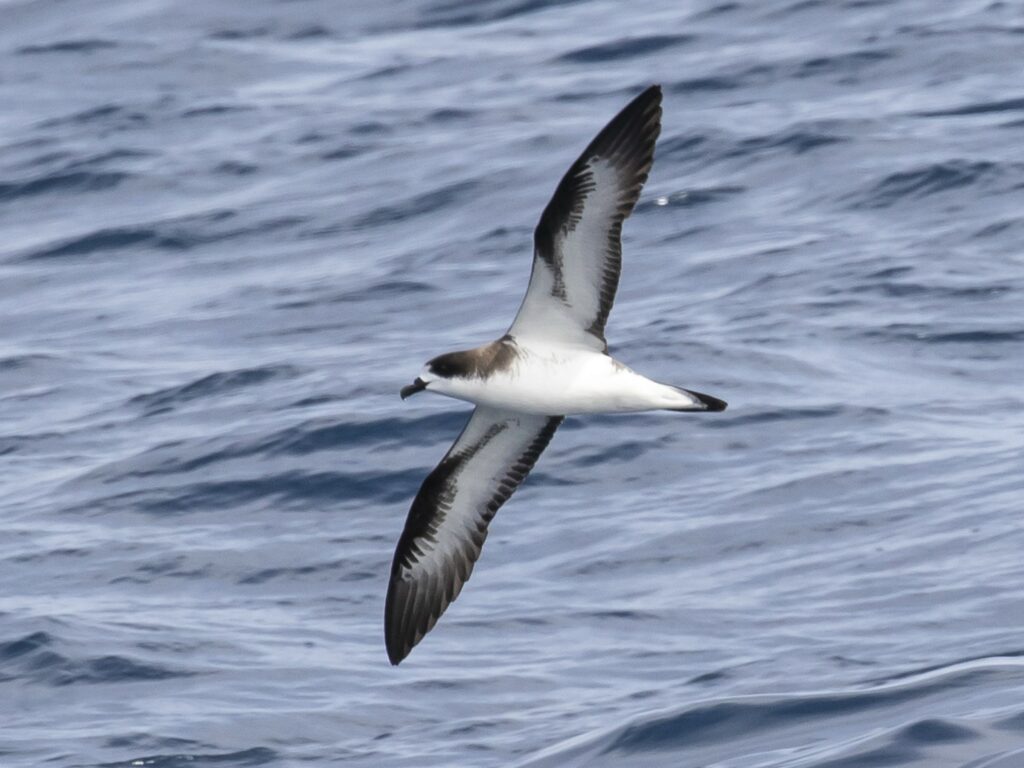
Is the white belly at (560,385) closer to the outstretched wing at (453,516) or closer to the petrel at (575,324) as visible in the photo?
the petrel at (575,324)

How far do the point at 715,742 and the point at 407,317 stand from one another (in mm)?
6542

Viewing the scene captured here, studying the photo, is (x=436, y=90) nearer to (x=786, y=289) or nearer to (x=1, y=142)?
(x=1, y=142)

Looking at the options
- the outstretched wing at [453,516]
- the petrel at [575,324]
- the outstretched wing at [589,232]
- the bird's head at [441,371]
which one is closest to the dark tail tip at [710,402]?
the petrel at [575,324]

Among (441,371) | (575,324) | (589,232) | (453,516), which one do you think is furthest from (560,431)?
(589,232)

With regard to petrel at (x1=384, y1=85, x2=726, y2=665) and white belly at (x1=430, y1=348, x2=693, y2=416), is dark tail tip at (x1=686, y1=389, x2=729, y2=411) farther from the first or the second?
white belly at (x1=430, y1=348, x2=693, y2=416)

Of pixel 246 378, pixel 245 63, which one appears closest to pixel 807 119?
pixel 246 378

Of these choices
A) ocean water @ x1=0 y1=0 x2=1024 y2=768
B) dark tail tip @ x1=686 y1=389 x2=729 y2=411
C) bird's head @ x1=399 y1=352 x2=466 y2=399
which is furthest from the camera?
ocean water @ x1=0 y1=0 x2=1024 y2=768

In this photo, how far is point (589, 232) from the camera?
9.16 m

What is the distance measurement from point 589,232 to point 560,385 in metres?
0.74

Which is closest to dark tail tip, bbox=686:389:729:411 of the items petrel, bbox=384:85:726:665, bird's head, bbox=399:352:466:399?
petrel, bbox=384:85:726:665

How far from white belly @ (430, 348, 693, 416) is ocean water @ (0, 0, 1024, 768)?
6.37 ft

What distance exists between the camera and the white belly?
9.32 meters

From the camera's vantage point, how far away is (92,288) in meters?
18.1

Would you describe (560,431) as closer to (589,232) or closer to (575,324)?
(575,324)
